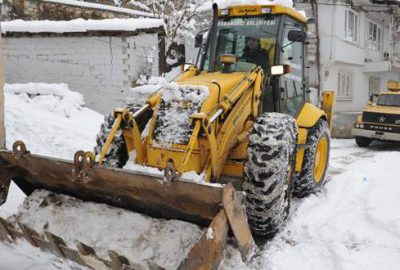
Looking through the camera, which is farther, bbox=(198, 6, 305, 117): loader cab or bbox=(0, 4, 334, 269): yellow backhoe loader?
bbox=(198, 6, 305, 117): loader cab

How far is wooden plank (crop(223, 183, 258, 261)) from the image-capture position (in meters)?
3.00

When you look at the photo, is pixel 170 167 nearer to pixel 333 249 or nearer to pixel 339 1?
pixel 333 249

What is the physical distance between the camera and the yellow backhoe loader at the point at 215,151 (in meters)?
3.19

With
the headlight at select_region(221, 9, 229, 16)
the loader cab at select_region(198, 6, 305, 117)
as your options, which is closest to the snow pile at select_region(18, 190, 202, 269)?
the loader cab at select_region(198, 6, 305, 117)

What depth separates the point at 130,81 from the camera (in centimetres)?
973

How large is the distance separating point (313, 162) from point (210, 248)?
3.06 meters

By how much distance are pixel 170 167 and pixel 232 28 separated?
2.74 meters

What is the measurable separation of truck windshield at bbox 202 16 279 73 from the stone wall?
320 inches

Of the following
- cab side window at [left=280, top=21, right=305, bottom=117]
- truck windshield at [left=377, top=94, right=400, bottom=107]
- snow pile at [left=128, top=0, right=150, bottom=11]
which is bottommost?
truck windshield at [left=377, top=94, right=400, bottom=107]

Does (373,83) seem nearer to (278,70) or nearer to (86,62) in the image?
(86,62)

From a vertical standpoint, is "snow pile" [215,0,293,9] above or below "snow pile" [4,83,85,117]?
above

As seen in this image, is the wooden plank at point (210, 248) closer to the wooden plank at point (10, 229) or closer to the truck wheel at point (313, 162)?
the wooden plank at point (10, 229)

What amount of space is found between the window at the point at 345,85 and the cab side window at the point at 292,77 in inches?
559

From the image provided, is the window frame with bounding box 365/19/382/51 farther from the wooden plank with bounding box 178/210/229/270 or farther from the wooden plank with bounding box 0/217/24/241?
the wooden plank with bounding box 0/217/24/241
